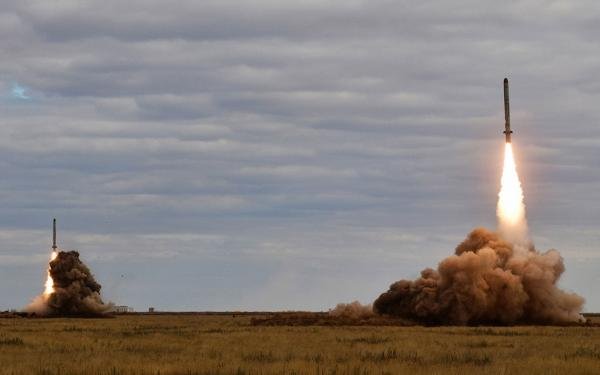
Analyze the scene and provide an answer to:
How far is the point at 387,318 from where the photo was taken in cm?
9525

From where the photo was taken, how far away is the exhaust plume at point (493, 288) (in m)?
94.2

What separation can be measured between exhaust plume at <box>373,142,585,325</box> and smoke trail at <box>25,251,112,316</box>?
189ft

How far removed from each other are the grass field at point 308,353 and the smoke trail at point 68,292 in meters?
71.0

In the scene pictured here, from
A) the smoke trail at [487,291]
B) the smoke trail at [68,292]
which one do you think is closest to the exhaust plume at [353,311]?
the smoke trail at [487,291]

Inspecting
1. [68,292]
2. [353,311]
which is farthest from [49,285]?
[353,311]

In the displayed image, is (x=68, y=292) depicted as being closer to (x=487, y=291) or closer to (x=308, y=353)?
(x=487, y=291)

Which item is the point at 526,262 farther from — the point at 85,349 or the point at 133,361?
the point at 133,361

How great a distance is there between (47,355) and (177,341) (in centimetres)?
1331

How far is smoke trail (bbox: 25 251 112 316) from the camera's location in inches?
5802

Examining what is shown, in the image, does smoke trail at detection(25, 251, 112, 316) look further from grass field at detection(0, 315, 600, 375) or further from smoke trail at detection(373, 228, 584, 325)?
grass field at detection(0, 315, 600, 375)

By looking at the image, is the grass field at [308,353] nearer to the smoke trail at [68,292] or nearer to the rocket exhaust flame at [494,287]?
the rocket exhaust flame at [494,287]

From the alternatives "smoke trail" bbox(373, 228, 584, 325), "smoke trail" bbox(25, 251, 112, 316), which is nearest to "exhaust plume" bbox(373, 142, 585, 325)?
"smoke trail" bbox(373, 228, 584, 325)

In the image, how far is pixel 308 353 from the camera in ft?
174

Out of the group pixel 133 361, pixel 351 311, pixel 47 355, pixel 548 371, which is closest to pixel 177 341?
pixel 47 355
